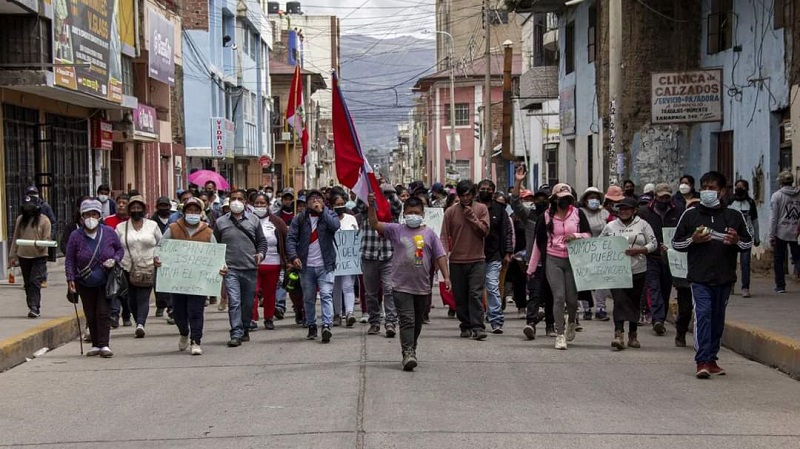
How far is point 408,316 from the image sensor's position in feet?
35.4

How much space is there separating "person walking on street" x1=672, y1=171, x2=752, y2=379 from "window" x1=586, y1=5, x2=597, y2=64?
19.8 m

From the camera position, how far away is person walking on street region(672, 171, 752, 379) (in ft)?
33.5

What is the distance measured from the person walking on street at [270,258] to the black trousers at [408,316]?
362 centimetres

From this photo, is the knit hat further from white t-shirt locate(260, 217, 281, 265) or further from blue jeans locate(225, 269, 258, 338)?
white t-shirt locate(260, 217, 281, 265)

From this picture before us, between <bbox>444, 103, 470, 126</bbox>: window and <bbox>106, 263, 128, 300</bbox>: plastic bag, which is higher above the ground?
<bbox>444, 103, 470, 126</bbox>: window

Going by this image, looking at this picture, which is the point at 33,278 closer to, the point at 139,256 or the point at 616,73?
the point at 139,256

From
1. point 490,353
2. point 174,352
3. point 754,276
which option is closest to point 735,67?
point 754,276

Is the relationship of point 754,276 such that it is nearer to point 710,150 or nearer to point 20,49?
point 710,150

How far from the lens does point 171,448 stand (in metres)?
7.41

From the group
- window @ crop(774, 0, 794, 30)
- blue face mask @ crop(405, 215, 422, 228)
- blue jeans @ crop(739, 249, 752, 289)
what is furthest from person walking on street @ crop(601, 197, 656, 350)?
window @ crop(774, 0, 794, 30)

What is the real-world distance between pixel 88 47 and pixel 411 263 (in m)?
15.0

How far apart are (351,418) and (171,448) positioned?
140 cm

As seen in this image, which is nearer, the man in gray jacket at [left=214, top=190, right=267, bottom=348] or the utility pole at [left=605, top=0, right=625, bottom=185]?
the man in gray jacket at [left=214, top=190, right=267, bottom=348]

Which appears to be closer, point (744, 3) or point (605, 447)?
point (605, 447)
